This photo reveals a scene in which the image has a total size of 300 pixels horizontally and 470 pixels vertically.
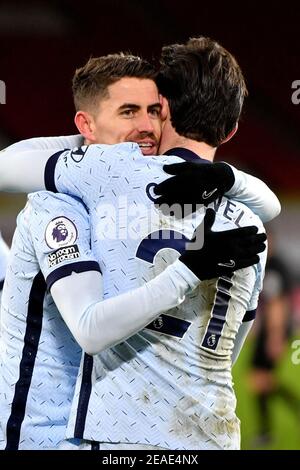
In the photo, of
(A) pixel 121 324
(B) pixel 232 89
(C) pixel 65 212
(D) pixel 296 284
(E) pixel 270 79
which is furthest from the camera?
(E) pixel 270 79

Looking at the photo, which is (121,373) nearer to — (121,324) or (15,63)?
(121,324)

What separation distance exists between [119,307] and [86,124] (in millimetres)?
721

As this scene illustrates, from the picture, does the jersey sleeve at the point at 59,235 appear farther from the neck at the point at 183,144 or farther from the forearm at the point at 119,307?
the neck at the point at 183,144

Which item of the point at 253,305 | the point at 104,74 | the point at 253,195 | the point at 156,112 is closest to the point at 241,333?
the point at 253,305

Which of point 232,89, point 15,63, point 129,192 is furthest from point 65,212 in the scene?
point 15,63

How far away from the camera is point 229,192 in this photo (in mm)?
2152

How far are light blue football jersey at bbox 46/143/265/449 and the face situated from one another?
32cm

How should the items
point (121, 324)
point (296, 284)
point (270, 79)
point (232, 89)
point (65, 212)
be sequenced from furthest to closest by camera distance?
point (270, 79) → point (296, 284) → point (232, 89) → point (65, 212) → point (121, 324)

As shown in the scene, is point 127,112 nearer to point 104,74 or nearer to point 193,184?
point 104,74

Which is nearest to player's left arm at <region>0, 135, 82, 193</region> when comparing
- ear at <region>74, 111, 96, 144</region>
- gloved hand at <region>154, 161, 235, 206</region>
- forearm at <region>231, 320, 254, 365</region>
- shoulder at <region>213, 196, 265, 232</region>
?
ear at <region>74, 111, 96, 144</region>

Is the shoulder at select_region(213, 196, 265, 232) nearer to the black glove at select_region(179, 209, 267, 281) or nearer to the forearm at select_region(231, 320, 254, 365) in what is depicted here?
the black glove at select_region(179, 209, 267, 281)

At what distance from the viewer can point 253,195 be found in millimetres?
2244

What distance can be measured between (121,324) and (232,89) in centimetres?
61

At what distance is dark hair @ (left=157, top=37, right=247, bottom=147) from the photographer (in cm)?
218
